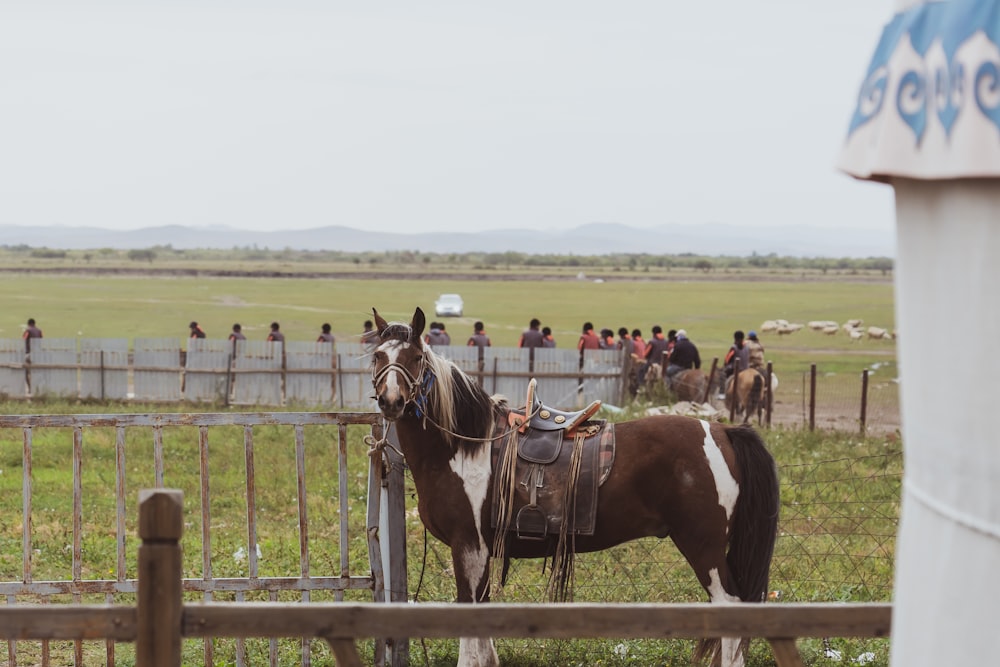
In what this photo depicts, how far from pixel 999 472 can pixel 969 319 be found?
0.31 m

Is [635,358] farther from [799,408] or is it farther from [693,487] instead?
[693,487]

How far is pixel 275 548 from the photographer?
10.5 meters

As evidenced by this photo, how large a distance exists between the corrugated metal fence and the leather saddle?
48.2ft

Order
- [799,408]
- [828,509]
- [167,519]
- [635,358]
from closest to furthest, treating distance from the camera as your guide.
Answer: [167,519] → [828,509] → [635,358] → [799,408]

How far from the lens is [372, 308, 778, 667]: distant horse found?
6.89 m

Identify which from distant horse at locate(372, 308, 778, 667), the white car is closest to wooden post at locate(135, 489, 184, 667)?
distant horse at locate(372, 308, 778, 667)

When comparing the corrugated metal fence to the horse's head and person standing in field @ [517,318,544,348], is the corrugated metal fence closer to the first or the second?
person standing in field @ [517,318,544,348]

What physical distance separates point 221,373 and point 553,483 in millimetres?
16421

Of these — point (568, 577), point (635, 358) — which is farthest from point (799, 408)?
point (568, 577)

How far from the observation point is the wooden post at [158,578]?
3398mm

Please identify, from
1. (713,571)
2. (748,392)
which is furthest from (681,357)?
(713,571)

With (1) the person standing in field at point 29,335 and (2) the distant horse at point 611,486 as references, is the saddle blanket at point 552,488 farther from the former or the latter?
(1) the person standing in field at point 29,335

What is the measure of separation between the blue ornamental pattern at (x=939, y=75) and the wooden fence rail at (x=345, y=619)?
1666 mm

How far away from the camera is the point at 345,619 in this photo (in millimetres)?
3480
